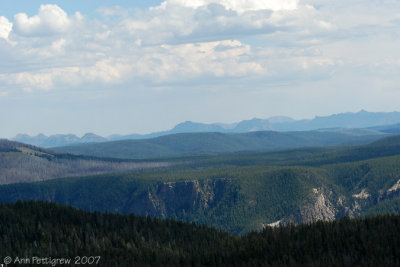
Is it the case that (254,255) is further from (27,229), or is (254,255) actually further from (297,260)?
(27,229)

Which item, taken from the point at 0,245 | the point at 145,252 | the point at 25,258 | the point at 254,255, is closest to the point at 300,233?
the point at 254,255

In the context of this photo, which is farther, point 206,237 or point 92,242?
point 206,237

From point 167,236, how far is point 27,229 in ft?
132

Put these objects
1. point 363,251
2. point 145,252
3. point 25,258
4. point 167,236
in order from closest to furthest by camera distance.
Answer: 1. point 363,251
2. point 25,258
3. point 145,252
4. point 167,236

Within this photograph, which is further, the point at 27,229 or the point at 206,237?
the point at 206,237

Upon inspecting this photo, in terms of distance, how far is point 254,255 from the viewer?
442 ft

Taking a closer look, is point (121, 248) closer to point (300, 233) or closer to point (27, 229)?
point (27, 229)

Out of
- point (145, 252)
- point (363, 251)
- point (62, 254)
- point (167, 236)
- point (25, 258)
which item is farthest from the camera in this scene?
point (167, 236)

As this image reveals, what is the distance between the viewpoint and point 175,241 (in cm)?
17125

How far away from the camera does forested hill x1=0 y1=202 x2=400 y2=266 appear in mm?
124250

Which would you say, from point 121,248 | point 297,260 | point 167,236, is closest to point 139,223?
point 167,236

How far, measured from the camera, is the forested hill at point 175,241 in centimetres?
12425

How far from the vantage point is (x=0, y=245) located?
476 feet

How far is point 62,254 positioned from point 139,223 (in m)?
43.9
